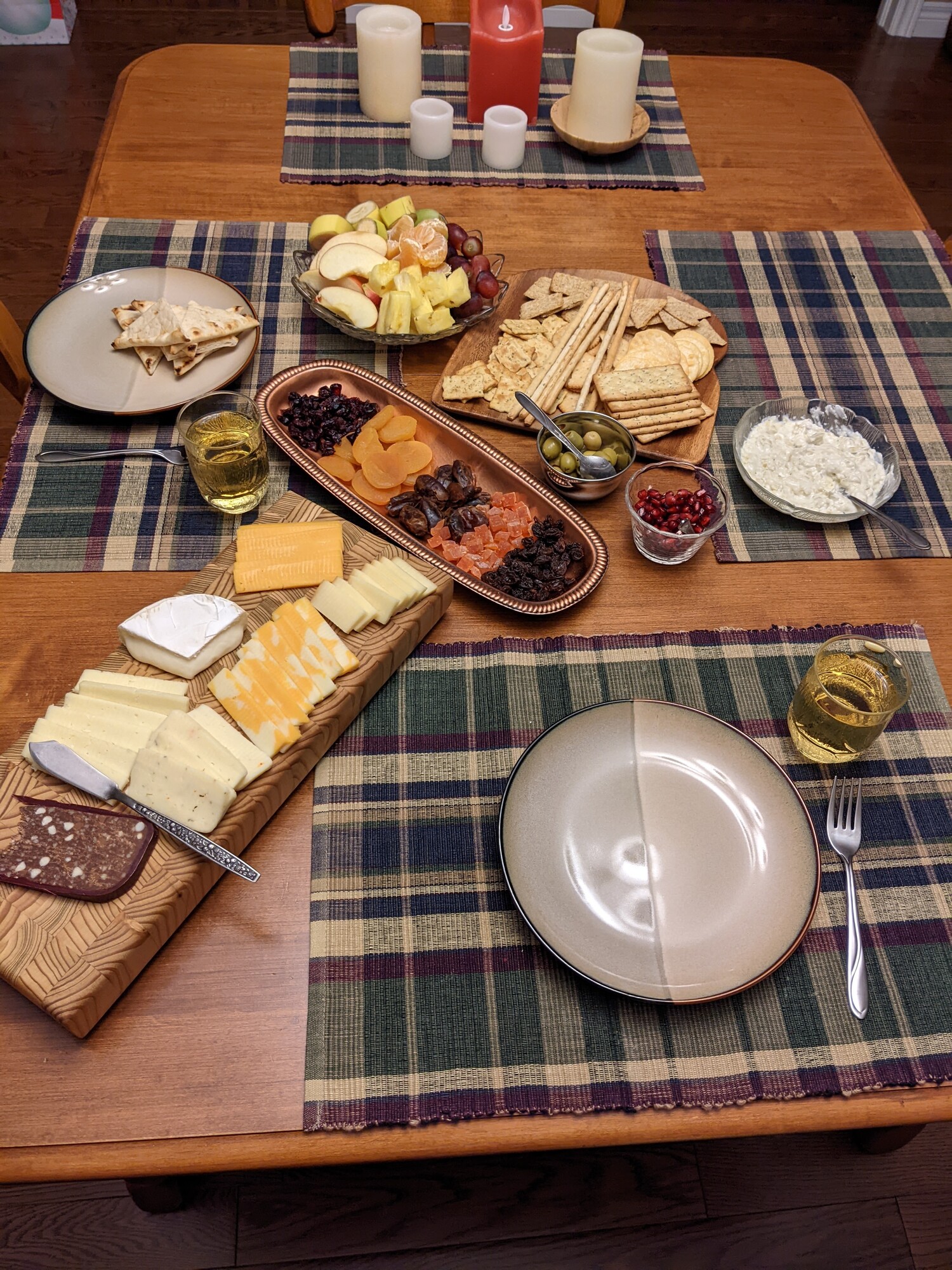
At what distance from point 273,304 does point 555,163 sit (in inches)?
33.2

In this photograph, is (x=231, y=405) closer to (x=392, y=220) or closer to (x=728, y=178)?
(x=392, y=220)

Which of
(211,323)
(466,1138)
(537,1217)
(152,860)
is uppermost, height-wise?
(211,323)

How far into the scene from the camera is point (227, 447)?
4.88 feet

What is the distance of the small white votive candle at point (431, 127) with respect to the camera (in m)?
2.11

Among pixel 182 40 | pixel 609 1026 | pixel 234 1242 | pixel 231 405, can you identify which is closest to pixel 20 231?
pixel 182 40

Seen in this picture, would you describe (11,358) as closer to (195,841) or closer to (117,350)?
(117,350)

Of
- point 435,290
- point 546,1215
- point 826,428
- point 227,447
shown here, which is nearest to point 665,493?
point 826,428

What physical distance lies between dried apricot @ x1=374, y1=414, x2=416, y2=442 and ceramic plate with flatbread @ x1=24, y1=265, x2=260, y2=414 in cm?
32

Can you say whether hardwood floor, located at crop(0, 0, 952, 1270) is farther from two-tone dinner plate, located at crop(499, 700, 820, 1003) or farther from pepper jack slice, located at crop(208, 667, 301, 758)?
pepper jack slice, located at crop(208, 667, 301, 758)

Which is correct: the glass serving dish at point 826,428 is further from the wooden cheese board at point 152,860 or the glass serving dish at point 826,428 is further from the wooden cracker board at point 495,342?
the wooden cheese board at point 152,860

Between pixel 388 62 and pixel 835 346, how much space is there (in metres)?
1.24

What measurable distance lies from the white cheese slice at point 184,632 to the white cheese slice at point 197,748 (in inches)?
3.9

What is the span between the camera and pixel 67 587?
144 cm

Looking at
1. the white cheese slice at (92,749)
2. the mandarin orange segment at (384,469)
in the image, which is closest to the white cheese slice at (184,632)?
the white cheese slice at (92,749)
